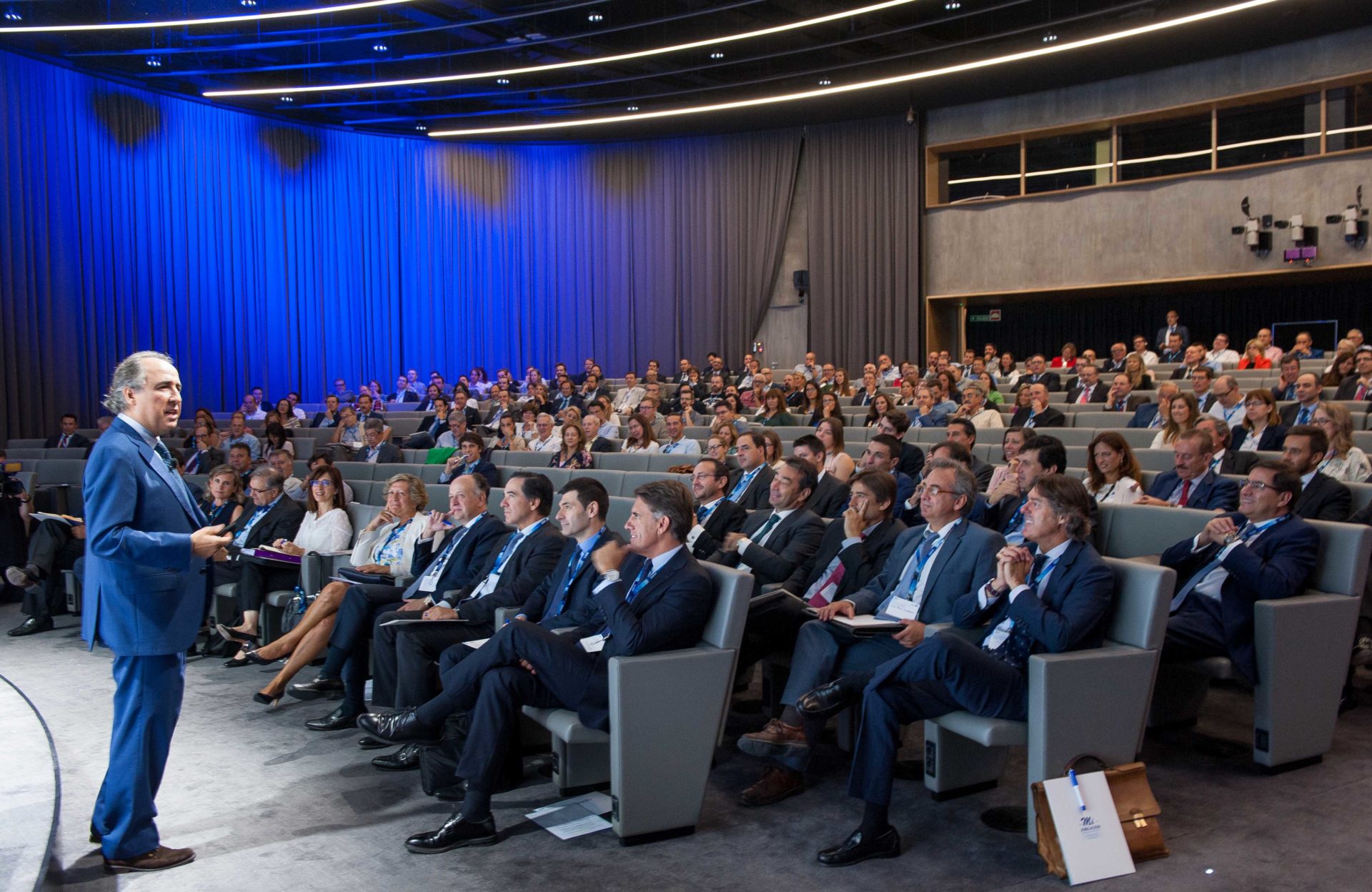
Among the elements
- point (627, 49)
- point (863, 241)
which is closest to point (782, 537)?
point (627, 49)

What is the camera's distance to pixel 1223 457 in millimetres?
5047

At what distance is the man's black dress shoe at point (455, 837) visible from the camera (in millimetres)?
2869

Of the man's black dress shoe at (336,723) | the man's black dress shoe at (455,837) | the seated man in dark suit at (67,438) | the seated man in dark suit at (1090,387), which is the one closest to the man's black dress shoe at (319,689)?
the man's black dress shoe at (336,723)

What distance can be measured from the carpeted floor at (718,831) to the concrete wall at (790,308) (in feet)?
40.7

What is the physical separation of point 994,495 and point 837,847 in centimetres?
198

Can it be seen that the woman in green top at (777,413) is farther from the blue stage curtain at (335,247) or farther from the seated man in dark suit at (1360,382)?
the blue stage curtain at (335,247)

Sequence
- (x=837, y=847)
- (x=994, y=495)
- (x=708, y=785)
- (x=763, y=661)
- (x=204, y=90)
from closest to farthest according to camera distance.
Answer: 1. (x=837, y=847)
2. (x=708, y=785)
3. (x=763, y=661)
4. (x=994, y=495)
5. (x=204, y=90)

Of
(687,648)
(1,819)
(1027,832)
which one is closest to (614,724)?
(687,648)

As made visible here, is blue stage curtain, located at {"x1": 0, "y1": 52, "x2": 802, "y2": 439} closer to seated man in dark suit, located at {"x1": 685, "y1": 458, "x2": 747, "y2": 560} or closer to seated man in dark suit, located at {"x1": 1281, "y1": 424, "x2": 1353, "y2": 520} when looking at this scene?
seated man in dark suit, located at {"x1": 685, "y1": 458, "x2": 747, "y2": 560}

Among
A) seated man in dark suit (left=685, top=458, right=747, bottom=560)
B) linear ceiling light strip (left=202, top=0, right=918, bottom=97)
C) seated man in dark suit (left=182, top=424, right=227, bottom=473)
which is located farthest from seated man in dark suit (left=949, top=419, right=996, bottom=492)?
linear ceiling light strip (left=202, top=0, right=918, bottom=97)

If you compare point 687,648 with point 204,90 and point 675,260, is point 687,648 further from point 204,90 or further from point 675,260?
point 675,260

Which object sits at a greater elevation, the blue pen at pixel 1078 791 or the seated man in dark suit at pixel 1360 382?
the seated man in dark suit at pixel 1360 382

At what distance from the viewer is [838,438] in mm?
5691

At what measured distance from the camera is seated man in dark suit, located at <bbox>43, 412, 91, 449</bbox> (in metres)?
10.5
